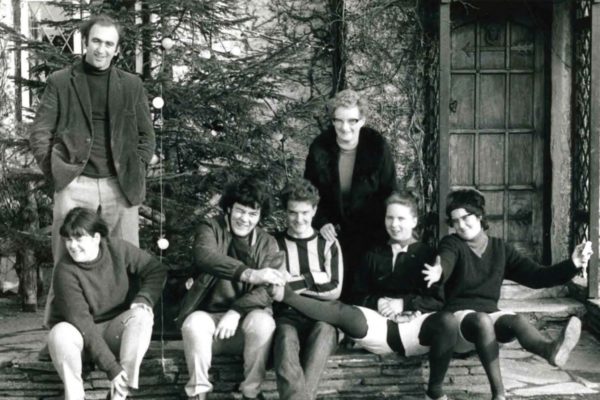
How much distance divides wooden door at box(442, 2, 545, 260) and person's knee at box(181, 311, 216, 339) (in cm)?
331

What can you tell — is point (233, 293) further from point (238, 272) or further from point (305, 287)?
point (305, 287)

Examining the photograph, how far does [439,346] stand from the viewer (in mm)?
5082

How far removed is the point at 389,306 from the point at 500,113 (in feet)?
9.93

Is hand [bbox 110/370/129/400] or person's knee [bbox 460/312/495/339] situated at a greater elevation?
person's knee [bbox 460/312/495/339]

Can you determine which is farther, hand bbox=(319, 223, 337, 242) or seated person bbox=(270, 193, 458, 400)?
hand bbox=(319, 223, 337, 242)

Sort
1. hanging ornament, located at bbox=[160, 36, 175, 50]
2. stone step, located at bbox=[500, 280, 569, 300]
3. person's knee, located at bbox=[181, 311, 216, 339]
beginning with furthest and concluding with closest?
stone step, located at bbox=[500, 280, 569, 300] → hanging ornament, located at bbox=[160, 36, 175, 50] → person's knee, located at bbox=[181, 311, 216, 339]

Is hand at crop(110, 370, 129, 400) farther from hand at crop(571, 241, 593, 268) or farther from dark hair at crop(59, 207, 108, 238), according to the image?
hand at crop(571, 241, 593, 268)

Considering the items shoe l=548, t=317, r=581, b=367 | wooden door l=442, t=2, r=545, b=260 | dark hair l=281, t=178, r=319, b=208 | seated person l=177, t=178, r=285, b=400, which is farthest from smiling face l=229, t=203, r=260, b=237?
wooden door l=442, t=2, r=545, b=260

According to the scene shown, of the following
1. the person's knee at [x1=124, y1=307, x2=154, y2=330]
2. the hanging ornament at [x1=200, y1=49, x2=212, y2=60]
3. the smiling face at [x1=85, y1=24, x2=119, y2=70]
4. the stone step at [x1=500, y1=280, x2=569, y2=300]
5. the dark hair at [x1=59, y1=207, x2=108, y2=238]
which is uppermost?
the hanging ornament at [x1=200, y1=49, x2=212, y2=60]

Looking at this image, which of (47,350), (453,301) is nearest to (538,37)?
(453,301)

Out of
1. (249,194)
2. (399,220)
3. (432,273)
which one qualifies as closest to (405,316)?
(432,273)

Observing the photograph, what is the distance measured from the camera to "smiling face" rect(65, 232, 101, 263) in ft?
16.1

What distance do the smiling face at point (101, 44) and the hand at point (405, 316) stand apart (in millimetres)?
2079

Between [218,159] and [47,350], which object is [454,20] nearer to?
[218,159]
